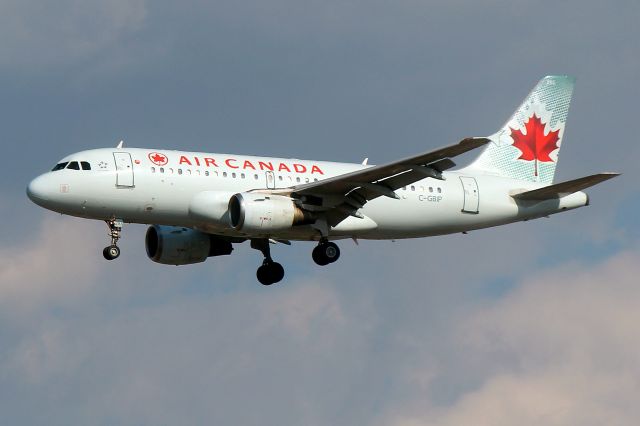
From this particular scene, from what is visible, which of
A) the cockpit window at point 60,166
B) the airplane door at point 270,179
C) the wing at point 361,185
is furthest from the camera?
the airplane door at point 270,179

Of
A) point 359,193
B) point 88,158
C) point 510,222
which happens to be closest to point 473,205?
Result: point 510,222

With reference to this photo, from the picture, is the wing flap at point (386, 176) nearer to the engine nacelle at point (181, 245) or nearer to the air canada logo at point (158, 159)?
the air canada logo at point (158, 159)

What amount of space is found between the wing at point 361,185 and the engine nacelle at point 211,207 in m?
2.31

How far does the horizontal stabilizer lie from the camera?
56.2 metres

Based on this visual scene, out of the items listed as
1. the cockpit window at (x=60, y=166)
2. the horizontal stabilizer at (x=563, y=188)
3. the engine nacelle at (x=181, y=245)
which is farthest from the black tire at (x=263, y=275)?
the horizontal stabilizer at (x=563, y=188)

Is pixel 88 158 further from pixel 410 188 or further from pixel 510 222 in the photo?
pixel 510 222

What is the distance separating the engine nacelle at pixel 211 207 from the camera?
54312 millimetres

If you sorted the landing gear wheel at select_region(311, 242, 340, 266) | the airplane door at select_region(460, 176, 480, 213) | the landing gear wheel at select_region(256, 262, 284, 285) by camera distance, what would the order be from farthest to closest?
the landing gear wheel at select_region(256, 262, 284, 285) → the airplane door at select_region(460, 176, 480, 213) → the landing gear wheel at select_region(311, 242, 340, 266)

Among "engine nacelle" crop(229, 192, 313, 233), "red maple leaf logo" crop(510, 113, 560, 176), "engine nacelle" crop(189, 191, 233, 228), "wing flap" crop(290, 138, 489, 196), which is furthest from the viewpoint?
A: "red maple leaf logo" crop(510, 113, 560, 176)

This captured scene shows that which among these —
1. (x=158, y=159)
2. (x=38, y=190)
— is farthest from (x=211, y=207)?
(x=38, y=190)

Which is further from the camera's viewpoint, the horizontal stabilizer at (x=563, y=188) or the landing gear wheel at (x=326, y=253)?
the landing gear wheel at (x=326, y=253)

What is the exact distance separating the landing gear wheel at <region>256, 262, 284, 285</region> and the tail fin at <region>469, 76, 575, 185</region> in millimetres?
9154

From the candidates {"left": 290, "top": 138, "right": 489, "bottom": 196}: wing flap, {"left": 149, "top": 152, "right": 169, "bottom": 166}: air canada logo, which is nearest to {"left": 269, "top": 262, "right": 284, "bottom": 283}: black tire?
{"left": 290, "top": 138, "right": 489, "bottom": 196}: wing flap

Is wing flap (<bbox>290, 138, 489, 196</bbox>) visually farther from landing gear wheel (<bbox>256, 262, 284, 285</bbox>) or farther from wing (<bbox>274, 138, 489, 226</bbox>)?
A: landing gear wheel (<bbox>256, 262, 284, 285</bbox>)
